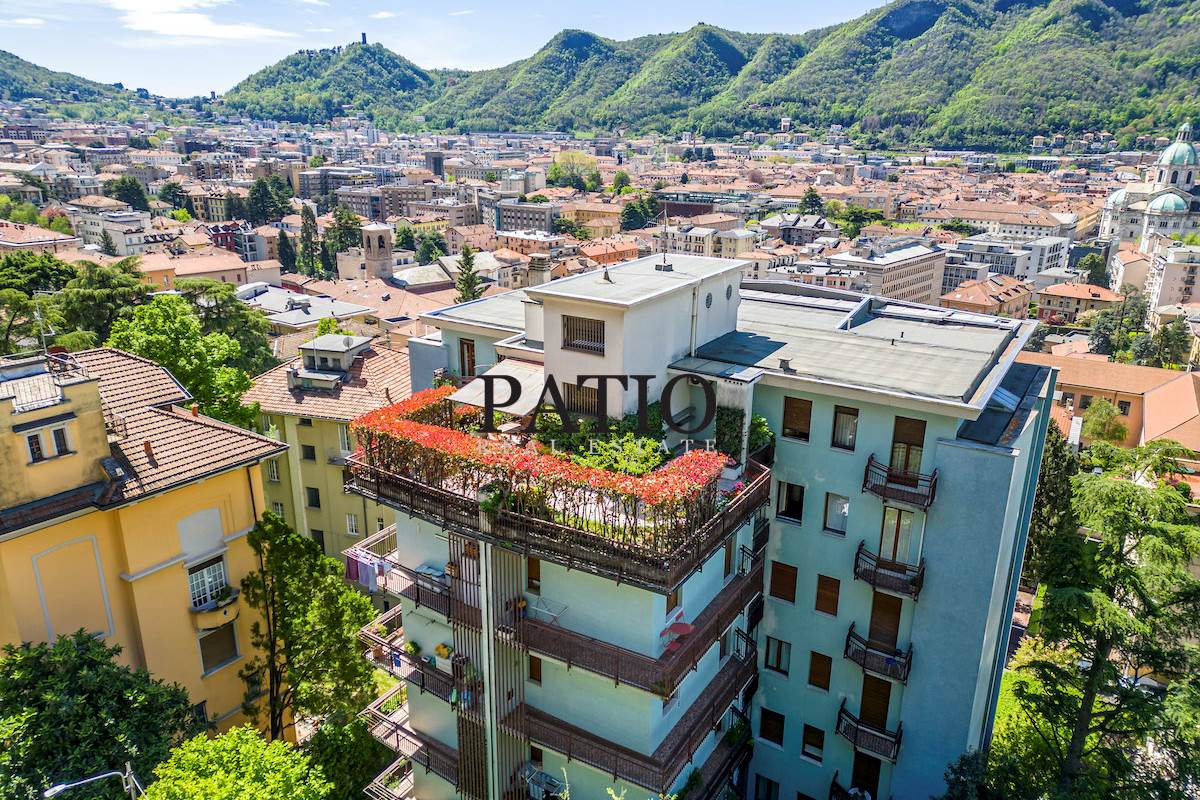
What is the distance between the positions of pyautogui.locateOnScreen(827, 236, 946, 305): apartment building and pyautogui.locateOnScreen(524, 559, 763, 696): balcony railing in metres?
113

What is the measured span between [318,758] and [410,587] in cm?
582

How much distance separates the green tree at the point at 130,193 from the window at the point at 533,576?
19637 cm

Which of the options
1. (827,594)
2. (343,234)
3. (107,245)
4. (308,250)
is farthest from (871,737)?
(308,250)

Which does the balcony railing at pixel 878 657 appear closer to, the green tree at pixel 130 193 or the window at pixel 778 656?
the window at pixel 778 656

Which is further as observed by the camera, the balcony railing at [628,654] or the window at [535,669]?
the window at [535,669]

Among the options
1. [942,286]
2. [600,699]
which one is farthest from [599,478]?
[942,286]

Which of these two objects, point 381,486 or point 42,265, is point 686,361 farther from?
point 42,265

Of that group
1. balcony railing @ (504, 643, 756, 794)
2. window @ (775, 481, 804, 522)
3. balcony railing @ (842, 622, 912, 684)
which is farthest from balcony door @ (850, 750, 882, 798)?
window @ (775, 481, 804, 522)

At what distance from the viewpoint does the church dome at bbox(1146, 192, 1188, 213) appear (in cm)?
17250

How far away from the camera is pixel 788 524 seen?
2080cm

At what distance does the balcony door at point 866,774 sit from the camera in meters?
21.1

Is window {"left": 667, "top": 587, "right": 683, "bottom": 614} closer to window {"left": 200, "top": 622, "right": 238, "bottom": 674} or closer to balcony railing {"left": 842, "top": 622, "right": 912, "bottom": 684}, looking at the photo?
balcony railing {"left": 842, "top": 622, "right": 912, "bottom": 684}

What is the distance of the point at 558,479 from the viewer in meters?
16.1

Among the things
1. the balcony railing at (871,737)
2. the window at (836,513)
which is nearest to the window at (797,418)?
the window at (836,513)
